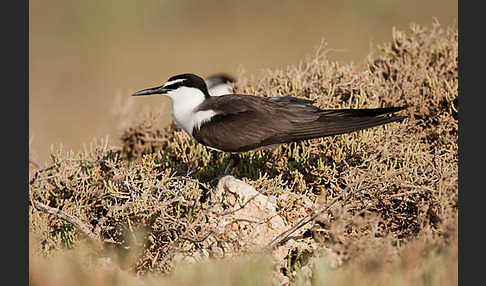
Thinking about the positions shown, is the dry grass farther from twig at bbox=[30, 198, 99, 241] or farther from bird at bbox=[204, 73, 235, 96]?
bird at bbox=[204, 73, 235, 96]

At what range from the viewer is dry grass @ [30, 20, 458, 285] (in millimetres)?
3184

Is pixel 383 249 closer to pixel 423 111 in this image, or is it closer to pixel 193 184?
pixel 193 184

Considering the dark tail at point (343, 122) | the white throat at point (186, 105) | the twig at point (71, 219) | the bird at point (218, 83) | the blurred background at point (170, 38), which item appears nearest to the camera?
the twig at point (71, 219)

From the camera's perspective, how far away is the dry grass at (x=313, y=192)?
318cm

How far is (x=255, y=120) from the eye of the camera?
4668mm

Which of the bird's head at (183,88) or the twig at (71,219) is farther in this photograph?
the bird's head at (183,88)

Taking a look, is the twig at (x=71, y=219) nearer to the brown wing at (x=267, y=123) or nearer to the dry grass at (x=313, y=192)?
the dry grass at (x=313, y=192)

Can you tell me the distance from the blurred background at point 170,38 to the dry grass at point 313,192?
661cm

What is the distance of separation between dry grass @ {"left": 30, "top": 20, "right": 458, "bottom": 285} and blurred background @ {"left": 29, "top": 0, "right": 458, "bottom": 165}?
6.61m

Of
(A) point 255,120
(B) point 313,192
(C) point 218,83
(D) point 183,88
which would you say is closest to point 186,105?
(D) point 183,88

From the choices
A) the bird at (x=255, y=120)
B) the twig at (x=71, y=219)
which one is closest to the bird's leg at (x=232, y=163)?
the bird at (x=255, y=120)

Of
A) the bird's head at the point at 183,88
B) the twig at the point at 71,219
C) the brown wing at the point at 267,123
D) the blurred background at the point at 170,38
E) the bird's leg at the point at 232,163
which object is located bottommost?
the twig at the point at 71,219

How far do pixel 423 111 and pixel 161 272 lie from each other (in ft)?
10.5

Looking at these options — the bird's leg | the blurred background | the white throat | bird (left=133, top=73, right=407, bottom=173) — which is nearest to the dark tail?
bird (left=133, top=73, right=407, bottom=173)
